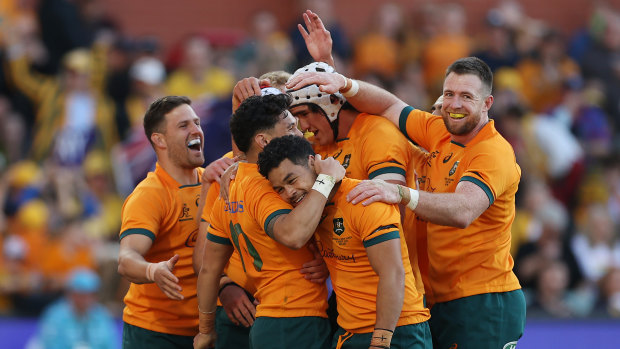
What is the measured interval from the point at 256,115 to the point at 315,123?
0.62 meters

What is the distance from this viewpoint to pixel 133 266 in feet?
19.0

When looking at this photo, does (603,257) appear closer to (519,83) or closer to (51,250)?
(519,83)

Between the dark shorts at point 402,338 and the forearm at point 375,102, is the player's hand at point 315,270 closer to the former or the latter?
the dark shorts at point 402,338

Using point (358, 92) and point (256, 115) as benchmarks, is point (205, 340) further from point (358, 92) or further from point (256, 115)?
point (358, 92)

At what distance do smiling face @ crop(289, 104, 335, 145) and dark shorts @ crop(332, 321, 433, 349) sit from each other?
1.41 meters

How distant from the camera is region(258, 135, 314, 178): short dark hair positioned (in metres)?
5.23

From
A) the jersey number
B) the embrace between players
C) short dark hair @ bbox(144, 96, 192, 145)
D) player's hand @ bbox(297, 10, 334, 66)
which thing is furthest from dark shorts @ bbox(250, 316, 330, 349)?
player's hand @ bbox(297, 10, 334, 66)

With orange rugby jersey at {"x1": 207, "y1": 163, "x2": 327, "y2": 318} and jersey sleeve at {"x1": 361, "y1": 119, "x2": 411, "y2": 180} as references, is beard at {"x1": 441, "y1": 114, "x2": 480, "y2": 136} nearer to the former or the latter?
jersey sleeve at {"x1": 361, "y1": 119, "x2": 411, "y2": 180}

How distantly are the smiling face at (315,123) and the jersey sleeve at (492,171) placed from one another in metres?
1.00

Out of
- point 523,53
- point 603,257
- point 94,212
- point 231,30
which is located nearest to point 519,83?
point 523,53

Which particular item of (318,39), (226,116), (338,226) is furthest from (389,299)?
(226,116)

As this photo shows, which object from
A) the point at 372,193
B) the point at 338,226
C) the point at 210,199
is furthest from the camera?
the point at 210,199

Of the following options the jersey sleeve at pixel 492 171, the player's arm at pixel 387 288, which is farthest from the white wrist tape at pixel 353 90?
the player's arm at pixel 387 288

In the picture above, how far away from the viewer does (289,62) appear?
1209cm
